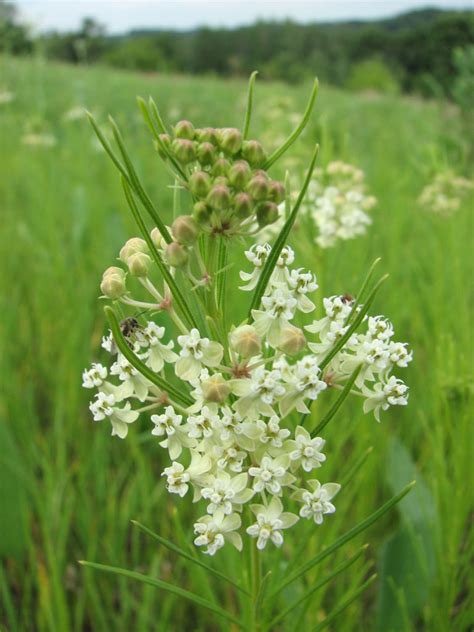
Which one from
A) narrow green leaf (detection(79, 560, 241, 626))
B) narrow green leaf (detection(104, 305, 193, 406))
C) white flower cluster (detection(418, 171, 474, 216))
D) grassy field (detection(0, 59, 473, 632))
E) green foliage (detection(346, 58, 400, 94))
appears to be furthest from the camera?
green foliage (detection(346, 58, 400, 94))

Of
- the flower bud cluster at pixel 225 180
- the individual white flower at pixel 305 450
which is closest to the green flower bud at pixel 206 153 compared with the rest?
the flower bud cluster at pixel 225 180

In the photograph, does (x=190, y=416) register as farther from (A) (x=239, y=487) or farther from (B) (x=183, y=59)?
(B) (x=183, y=59)

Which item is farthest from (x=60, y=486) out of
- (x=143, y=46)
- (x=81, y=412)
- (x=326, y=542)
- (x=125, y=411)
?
(x=143, y=46)

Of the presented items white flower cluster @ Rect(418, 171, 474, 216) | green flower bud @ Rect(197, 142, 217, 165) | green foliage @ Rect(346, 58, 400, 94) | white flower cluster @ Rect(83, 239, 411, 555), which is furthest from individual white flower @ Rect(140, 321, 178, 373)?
green foliage @ Rect(346, 58, 400, 94)

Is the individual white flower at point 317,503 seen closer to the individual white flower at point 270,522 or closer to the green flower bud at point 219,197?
the individual white flower at point 270,522

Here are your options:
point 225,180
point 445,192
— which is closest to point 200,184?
point 225,180

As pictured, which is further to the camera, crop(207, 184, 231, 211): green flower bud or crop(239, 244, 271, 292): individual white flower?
crop(239, 244, 271, 292): individual white flower

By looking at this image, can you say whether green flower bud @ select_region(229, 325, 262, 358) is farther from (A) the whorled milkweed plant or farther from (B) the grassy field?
(B) the grassy field
